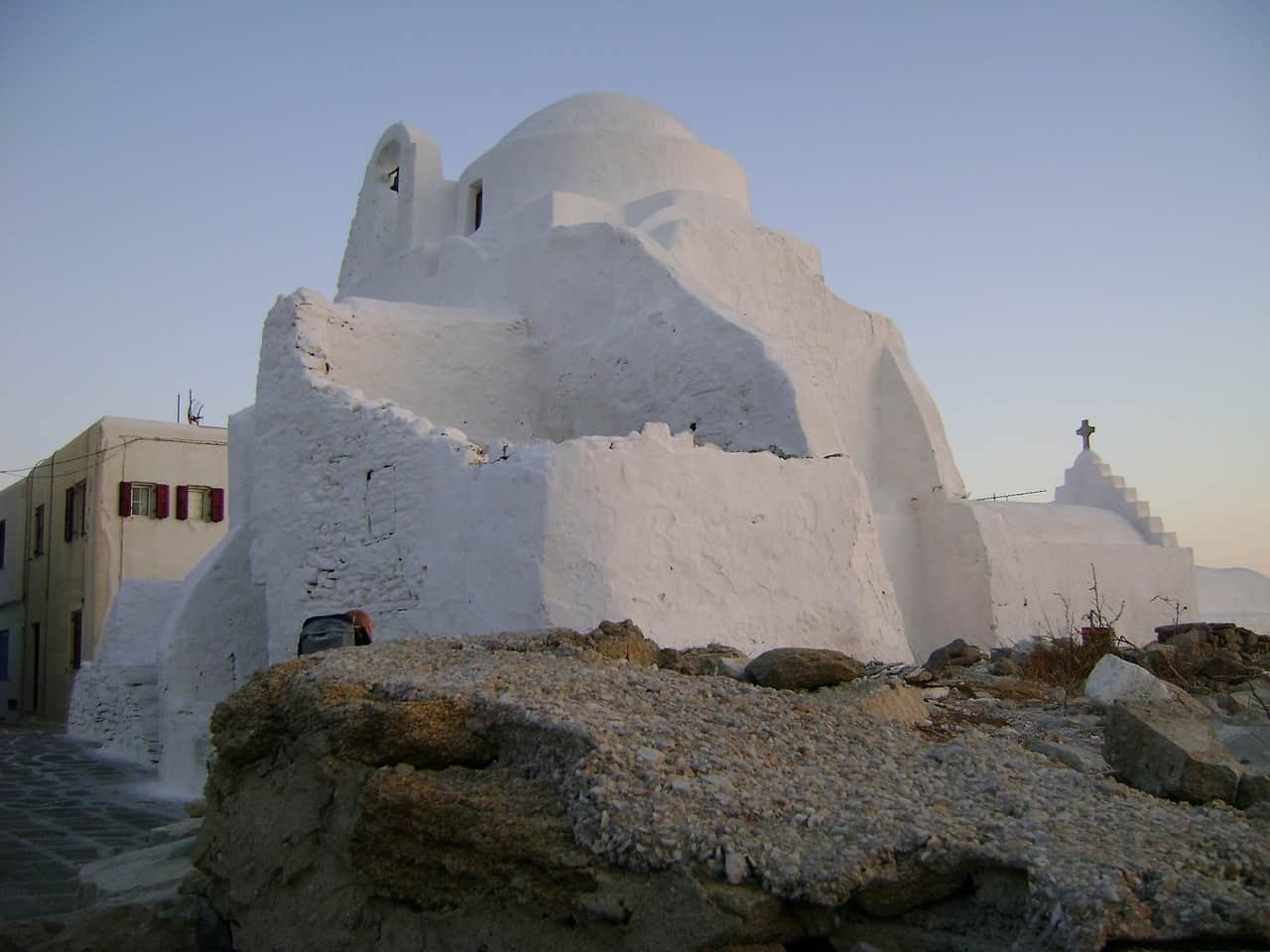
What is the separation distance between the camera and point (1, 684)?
2205 centimetres

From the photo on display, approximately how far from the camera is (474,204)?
42.2 ft

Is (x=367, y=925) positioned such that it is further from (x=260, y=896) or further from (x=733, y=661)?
(x=733, y=661)

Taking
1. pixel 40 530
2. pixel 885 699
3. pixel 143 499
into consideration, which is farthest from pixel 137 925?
pixel 40 530

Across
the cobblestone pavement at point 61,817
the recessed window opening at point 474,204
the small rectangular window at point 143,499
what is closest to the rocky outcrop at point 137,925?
the cobblestone pavement at point 61,817

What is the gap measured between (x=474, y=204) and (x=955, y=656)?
7.60 metres

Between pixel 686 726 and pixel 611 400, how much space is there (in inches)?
240

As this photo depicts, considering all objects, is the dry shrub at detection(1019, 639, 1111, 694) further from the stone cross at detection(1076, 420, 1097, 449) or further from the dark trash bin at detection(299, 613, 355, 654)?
the stone cross at detection(1076, 420, 1097, 449)

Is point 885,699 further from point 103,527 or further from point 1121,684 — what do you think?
point 103,527

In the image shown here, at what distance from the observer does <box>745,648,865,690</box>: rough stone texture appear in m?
5.04

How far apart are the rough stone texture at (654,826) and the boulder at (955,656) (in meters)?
3.62

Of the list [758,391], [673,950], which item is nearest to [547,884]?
[673,950]

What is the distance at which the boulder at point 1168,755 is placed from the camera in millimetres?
3582

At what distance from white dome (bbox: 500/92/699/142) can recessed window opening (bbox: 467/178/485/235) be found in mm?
626

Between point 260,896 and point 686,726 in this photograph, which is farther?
point 260,896
